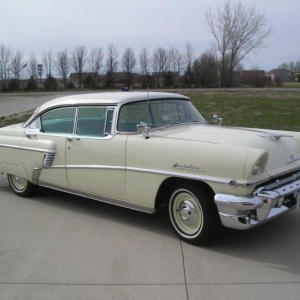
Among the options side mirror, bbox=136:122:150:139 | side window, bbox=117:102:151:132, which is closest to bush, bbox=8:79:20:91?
side window, bbox=117:102:151:132

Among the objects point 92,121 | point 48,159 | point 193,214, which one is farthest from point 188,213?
point 48,159

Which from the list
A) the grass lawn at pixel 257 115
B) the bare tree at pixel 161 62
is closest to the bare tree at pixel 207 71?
the bare tree at pixel 161 62

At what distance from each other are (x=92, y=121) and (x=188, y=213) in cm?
178

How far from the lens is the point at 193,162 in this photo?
3785 millimetres

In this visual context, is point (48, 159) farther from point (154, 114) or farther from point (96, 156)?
point (154, 114)

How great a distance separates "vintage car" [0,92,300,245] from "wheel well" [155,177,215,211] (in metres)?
0.01

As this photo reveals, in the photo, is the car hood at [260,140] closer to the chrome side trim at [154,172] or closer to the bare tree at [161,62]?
the chrome side trim at [154,172]

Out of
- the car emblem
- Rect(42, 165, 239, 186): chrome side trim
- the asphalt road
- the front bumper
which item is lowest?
the asphalt road

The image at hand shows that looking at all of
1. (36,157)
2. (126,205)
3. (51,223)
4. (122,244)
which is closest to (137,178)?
(126,205)

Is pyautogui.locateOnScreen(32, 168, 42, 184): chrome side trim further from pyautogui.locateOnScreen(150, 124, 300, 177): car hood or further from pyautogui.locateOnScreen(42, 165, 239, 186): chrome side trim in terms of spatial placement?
pyautogui.locateOnScreen(150, 124, 300, 177): car hood

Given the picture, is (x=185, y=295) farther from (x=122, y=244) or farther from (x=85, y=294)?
(x=122, y=244)

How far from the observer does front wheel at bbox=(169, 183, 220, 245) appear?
12.4 ft

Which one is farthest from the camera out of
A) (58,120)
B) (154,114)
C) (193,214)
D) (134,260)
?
(58,120)

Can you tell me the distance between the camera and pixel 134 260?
368cm
